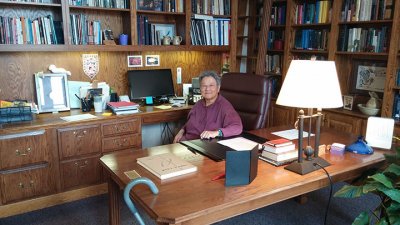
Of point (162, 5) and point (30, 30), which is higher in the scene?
point (162, 5)

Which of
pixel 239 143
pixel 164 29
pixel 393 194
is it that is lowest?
pixel 393 194

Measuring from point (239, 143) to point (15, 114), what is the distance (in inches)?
72.8

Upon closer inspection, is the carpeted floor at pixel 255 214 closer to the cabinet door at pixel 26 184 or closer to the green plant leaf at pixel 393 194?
the cabinet door at pixel 26 184

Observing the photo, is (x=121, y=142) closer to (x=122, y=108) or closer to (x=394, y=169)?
(x=122, y=108)

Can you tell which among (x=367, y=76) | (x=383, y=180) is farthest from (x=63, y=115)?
(x=367, y=76)

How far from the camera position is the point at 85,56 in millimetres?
3354

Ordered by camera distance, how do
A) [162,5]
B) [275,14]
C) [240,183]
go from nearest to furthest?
[240,183], [162,5], [275,14]

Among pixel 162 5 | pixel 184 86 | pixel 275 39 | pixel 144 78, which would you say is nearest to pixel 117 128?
pixel 144 78

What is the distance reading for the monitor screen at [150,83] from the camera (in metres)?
3.56

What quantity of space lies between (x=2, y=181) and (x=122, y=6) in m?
1.86

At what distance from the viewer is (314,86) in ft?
5.36

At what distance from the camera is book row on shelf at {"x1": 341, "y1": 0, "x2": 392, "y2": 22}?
318 cm

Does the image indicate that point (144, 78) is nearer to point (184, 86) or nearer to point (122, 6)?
point (184, 86)

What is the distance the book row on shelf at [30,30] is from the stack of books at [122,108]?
2.40 feet
